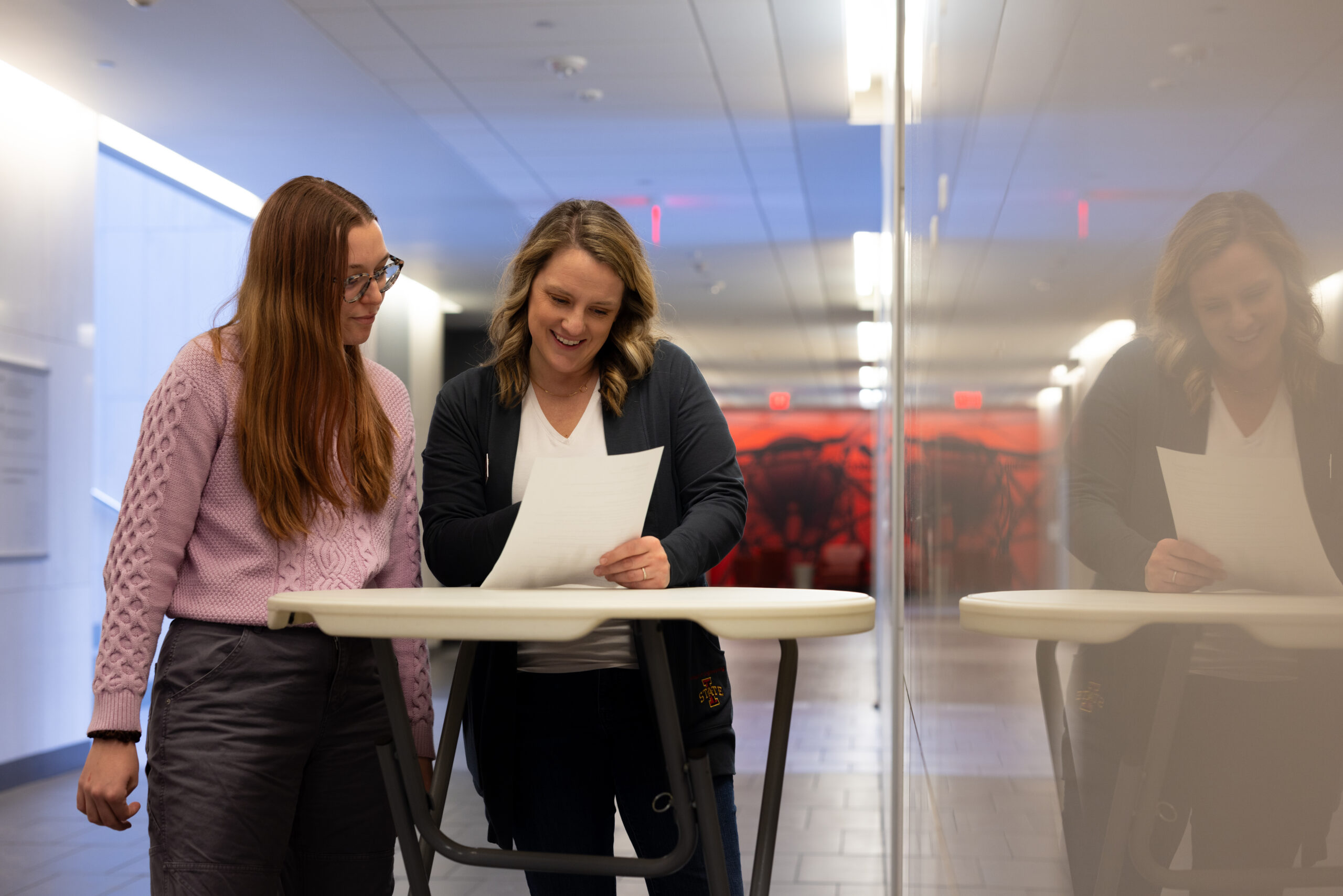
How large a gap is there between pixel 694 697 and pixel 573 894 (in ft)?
1.03

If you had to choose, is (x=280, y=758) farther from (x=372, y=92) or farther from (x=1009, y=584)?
(x=372, y=92)

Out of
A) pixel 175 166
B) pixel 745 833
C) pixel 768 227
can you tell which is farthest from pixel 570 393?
pixel 768 227

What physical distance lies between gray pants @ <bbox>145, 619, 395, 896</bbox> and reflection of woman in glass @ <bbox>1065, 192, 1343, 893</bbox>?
93cm

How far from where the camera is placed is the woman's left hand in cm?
121

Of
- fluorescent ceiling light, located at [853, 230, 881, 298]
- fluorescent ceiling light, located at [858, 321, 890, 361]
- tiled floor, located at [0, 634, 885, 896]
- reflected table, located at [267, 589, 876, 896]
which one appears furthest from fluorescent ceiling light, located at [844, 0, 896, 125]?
reflected table, located at [267, 589, 876, 896]

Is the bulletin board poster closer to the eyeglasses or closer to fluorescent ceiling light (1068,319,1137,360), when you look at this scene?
the eyeglasses

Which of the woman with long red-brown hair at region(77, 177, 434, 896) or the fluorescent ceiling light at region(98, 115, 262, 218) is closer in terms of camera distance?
the woman with long red-brown hair at region(77, 177, 434, 896)

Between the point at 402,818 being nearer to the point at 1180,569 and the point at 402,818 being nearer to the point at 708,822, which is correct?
the point at 708,822

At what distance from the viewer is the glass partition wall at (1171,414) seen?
48cm

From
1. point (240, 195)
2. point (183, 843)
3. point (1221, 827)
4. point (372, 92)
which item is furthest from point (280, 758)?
point (240, 195)

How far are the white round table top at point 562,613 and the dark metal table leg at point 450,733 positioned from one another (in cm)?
30

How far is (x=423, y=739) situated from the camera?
1.52m

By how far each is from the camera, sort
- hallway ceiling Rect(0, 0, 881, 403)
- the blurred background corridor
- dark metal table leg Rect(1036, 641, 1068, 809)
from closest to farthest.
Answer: the blurred background corridor, dark metal table leg Rect(1036, 641, 1068, 809), hallway ceiling Rect(0, 0, 881, 403)

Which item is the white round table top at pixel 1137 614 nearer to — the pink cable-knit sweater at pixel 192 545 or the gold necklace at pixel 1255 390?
the gold necklace at pixel 1255 390
